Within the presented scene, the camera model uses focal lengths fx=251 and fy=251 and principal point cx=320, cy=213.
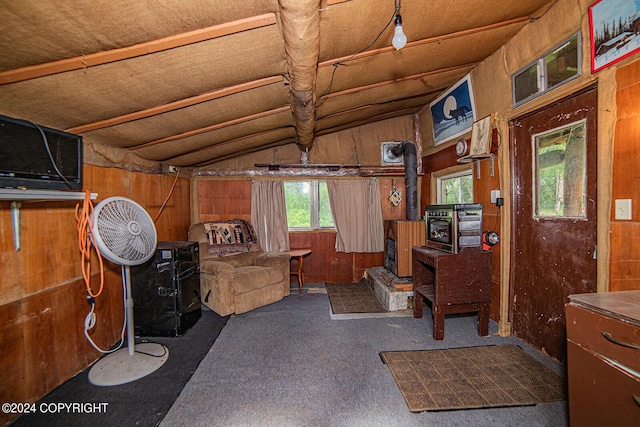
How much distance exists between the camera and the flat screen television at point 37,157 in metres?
1.42

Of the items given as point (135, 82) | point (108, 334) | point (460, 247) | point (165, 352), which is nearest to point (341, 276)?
point (460, 247)

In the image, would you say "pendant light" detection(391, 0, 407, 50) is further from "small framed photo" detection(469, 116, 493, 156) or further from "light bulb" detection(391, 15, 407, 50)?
"small framed photo" detection(469, 116, 493, 156)

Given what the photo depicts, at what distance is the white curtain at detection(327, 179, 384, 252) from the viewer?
441 centimetres

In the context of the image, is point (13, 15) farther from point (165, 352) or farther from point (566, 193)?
point (566, 193)

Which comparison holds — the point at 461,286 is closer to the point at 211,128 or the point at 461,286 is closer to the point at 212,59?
the point at 212,59

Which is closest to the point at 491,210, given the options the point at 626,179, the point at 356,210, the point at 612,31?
the point at 626,179

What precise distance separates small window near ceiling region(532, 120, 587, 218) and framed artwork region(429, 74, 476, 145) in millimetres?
955

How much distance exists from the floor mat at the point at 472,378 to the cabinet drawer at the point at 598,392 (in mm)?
670

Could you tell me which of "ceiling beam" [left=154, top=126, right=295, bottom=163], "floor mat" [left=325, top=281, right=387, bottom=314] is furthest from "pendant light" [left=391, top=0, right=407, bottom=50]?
"floor mat" [left=325, top=281, right=387, bottom=314]

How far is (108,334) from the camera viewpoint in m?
2.40

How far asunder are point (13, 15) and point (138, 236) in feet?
4.58

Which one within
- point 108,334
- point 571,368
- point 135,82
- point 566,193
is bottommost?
point 108,334

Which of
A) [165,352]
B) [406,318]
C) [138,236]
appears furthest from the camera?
[406,318]

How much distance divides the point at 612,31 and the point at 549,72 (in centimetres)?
45
